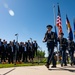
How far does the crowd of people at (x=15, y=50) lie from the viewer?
963 inches

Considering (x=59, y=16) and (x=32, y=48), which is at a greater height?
(x=59, y=16)

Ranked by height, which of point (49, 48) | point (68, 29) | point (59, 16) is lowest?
point (49, 48)

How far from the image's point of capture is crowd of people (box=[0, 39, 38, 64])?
24.5 meters

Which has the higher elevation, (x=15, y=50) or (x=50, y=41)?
(x=15, y=50)

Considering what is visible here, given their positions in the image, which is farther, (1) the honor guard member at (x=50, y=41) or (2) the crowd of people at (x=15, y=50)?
(2) the crowd of people at (x=15, y=50)

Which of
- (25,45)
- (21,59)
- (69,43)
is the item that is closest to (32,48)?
(25,45)

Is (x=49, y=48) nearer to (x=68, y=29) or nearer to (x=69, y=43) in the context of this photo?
(x=69, y=43)

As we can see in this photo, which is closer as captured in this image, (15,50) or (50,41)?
(50,41)

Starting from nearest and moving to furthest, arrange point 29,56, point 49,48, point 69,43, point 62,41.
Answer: point 49,48 → point 62,41 → point 69,43 → point 29,56

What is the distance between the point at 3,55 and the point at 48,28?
16348 mm

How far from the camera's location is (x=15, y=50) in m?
24.2

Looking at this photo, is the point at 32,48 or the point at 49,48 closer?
the point at 49,48

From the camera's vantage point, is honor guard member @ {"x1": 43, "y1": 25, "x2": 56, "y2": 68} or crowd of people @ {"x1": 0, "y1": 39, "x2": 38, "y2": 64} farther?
crowd of people @ {"x1": 0, "y1": 39, "x2": 38, "y2": 64}

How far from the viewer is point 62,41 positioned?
1391 centimetres
